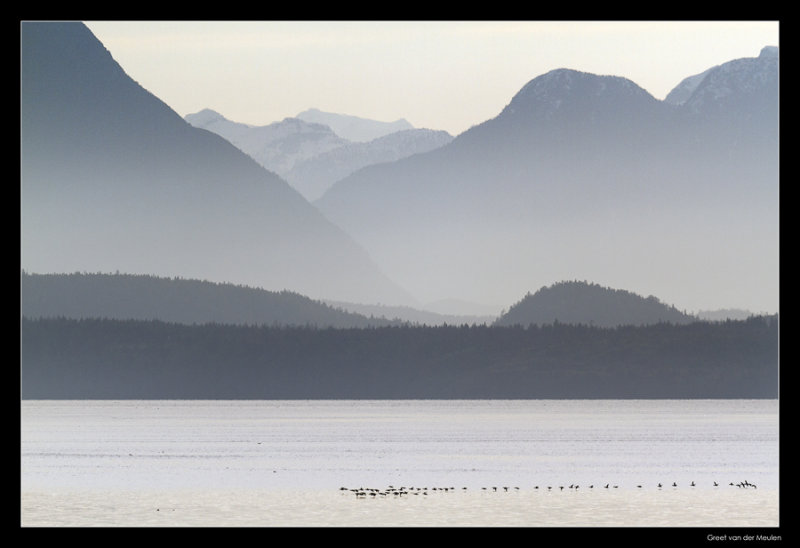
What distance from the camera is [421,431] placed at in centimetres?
11319

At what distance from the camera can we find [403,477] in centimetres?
5788

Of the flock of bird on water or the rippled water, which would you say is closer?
the rippled water

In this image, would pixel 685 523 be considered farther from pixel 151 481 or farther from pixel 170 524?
pixel 151 481

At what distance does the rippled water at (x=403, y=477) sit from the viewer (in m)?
41.9

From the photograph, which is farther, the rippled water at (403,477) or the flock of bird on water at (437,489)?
the flock of bird on water at (437,489)

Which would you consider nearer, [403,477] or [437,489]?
[437,489]

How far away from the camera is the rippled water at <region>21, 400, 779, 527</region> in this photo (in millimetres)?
41875
